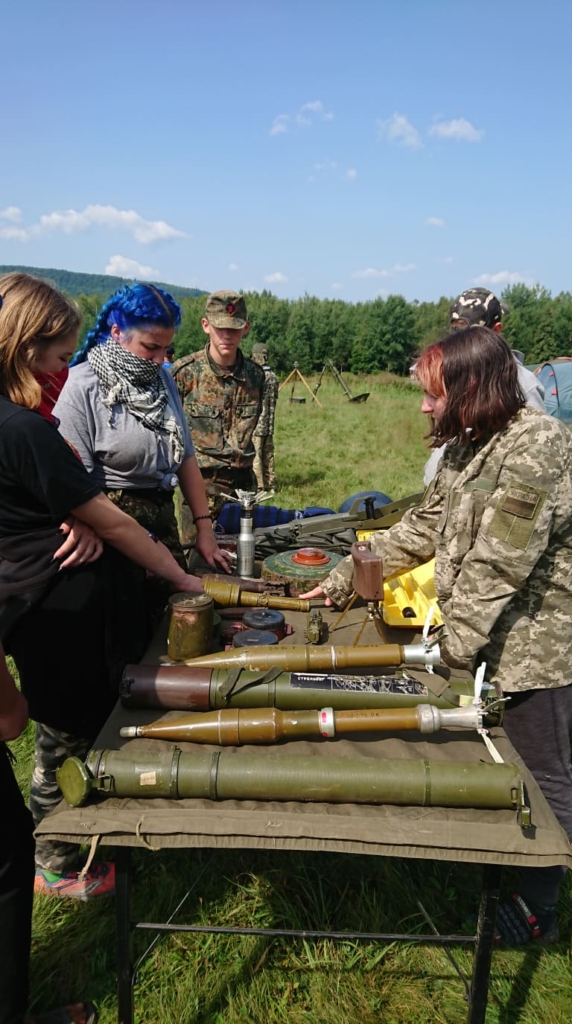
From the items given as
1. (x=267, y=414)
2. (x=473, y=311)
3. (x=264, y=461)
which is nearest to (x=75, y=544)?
(x=473, y=311)

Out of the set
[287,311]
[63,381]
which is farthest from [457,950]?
[287,311]

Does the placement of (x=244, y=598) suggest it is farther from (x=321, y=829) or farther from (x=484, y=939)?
(x=484, y=939)

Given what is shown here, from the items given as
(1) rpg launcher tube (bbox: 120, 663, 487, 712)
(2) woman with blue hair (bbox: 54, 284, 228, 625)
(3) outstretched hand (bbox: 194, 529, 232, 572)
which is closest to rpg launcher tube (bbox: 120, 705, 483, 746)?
(1) rpg launcher tube (bbox: 120, 663, 487, 712)

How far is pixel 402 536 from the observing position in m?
2.95

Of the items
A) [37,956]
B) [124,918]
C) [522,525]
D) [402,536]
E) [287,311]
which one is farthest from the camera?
[287,311]

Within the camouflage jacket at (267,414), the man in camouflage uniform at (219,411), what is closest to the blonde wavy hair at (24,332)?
the man in camouflage uniform at (219,411)

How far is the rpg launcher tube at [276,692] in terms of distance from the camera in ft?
6.53

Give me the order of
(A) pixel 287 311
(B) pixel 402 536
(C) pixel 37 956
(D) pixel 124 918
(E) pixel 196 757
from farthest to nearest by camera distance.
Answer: (A) pixel 287 311
(B) pixel 402 536
(C) pixel 37 956
(D) pixel 124 918
(E) pixel 196 757

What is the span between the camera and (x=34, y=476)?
207cm

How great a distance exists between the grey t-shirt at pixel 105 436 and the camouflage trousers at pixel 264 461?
3.90 m

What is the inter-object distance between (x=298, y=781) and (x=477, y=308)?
3.36 m

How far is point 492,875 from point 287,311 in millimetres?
46618

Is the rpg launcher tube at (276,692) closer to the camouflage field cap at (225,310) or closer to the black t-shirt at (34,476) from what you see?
the black t-shirt at (34,476)

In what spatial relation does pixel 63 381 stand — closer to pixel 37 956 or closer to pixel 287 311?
pixel 37 956
